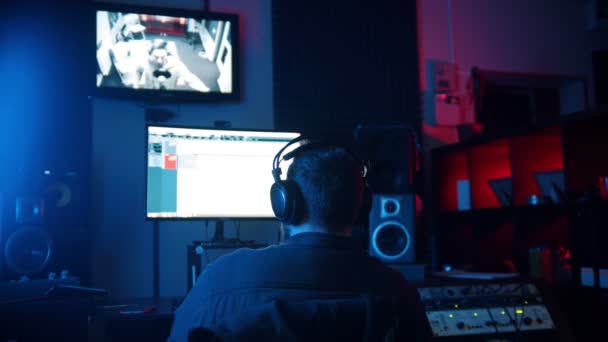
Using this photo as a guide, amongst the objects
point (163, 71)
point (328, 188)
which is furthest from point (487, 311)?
point (163, 71)

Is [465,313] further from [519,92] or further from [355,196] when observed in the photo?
[519,92]

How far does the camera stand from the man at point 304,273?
853 mm

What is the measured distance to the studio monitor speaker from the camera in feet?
7.08

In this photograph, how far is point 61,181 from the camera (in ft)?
6.88

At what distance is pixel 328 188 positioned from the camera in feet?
3.83

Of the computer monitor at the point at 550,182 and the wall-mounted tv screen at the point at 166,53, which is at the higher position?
the wall-mounted tv screen at the point at 166,53

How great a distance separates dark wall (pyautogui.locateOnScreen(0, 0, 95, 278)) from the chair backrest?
148 centimetres

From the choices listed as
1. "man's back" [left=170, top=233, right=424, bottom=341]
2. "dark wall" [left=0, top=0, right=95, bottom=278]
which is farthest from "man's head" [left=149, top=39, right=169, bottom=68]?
"man's back" [left=170, top=233, right=424, bottom=341]

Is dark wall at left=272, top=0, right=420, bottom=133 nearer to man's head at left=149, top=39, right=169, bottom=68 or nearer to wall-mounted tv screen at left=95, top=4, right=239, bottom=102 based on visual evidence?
wall-mounted tv screen at left=95, top=4, right=239, bottom=102

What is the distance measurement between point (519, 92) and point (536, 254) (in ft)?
5.08

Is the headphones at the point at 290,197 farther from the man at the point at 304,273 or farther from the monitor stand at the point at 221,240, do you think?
the monitor stand at the point at 221,240

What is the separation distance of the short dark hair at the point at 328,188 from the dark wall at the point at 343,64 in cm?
167

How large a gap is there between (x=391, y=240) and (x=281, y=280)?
1.28m

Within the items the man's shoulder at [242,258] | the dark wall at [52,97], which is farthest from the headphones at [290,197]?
the dark wall at [52,97]
